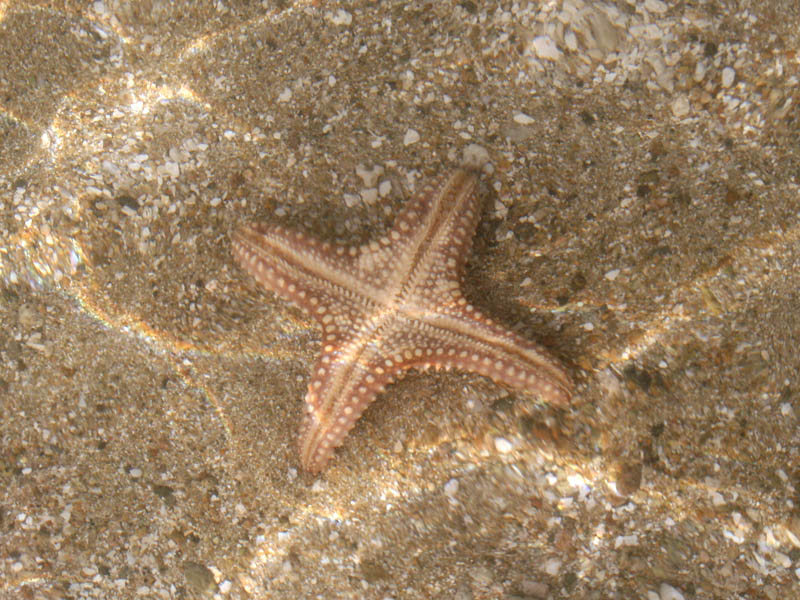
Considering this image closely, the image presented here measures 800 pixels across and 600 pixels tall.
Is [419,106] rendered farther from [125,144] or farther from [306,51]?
[125,144]

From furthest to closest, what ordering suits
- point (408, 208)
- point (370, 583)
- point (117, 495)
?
1. point (117, 495)
2. point (370, 583)
3. point (408, 208)

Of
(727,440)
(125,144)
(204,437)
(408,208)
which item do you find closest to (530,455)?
(727,440)

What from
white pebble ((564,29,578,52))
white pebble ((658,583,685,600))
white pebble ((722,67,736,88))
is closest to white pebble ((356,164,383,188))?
white pebble ((564,29,578,52))

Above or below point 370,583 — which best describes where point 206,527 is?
below

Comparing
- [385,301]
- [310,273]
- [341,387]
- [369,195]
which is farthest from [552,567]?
[369,195]

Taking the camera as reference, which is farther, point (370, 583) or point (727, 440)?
point (370, 583)

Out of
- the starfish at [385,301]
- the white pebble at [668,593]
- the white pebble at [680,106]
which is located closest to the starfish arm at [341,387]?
the starfish at [385,301]
